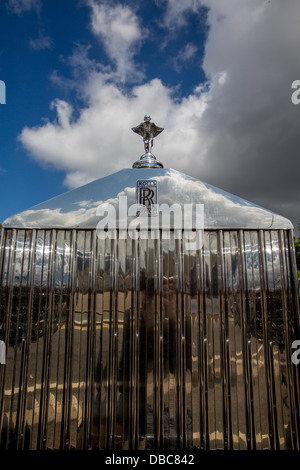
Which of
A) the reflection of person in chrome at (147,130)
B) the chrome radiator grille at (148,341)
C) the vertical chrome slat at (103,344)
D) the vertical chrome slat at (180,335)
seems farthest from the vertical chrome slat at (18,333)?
the reflection of person in chrome at (147,130)

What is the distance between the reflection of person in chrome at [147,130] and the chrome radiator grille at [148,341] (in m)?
2.03

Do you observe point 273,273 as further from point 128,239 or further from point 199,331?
point 128,239

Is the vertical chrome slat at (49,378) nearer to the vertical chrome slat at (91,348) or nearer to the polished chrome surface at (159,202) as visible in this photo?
the vertical chrome slat at (91,348)

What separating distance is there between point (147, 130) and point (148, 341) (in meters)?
3.44

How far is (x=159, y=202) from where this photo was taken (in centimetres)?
361

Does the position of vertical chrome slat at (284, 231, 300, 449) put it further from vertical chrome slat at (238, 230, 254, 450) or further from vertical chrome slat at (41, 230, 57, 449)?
vertical chrome slat at (41, 230, 57, 449)

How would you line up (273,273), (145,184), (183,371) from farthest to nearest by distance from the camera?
(145,184) → (273,273) → (183,371)

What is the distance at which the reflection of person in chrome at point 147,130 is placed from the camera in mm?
4500

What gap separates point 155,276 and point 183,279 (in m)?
0.38

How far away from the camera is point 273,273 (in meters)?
3.46

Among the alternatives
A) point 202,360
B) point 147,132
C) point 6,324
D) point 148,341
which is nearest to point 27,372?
point 6,324

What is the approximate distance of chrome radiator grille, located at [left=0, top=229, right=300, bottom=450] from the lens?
10.4 feet
